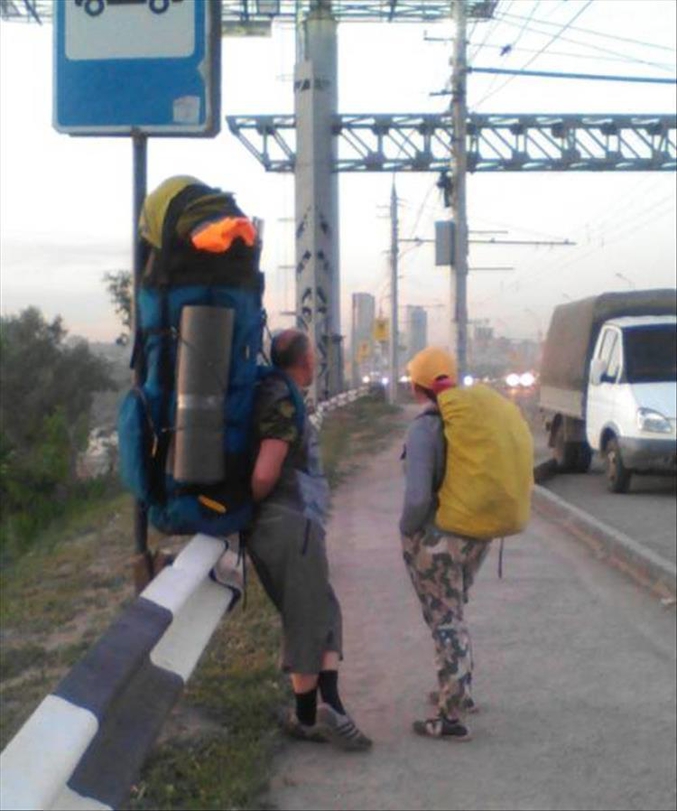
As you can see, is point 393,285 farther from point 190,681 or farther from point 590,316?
point 190,681

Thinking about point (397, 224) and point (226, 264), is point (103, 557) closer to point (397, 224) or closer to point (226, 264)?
point (226, 264)

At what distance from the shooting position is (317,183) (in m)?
32.7

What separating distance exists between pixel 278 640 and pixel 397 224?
52436 mm

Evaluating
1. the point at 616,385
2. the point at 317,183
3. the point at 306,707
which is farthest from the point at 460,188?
the point at 306,707

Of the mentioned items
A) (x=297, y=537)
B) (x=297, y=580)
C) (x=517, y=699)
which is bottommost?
(x=517, y=699)

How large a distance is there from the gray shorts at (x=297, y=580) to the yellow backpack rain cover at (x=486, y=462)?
744mm

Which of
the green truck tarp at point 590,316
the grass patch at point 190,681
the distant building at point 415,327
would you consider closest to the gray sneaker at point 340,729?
the grass patch at point 190,681

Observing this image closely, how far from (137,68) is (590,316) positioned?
18.8 m

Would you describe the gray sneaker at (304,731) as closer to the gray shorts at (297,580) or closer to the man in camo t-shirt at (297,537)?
the man in camo t-shirt at (297,537)

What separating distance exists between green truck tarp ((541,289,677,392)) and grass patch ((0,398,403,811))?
11307mm

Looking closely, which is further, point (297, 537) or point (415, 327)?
point (415, 327)

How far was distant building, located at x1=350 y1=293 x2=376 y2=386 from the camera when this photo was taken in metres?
65.4

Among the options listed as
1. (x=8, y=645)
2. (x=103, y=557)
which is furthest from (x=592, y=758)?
(x=103, y=557)

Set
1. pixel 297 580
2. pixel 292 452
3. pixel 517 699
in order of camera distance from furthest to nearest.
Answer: pixel 517 699 < pixel 297 580 < pixel 292 452
